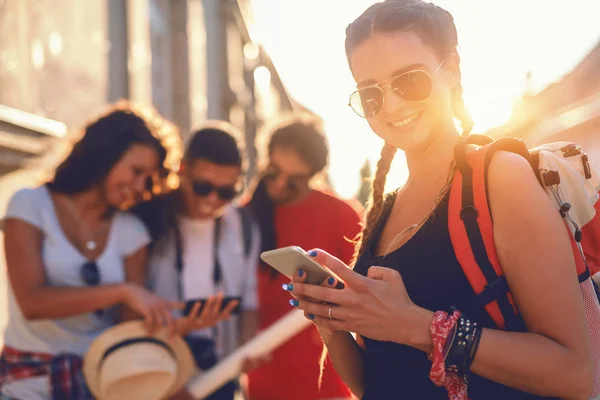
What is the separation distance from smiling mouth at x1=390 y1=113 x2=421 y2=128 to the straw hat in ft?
4.98

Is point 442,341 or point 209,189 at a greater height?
point 209,189

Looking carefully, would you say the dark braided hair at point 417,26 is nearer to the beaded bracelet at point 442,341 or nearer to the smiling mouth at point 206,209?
the beaded bracelet at point 442,341

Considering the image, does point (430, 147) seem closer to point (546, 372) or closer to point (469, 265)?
point (469, 265)

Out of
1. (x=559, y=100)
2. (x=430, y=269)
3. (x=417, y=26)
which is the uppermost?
(x=559, y=100)

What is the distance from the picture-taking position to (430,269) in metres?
1.33

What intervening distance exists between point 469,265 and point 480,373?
0.21m

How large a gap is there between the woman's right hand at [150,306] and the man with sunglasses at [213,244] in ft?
1.57

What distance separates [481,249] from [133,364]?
1677 millimetres

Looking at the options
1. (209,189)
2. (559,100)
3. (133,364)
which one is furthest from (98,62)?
(559,100)

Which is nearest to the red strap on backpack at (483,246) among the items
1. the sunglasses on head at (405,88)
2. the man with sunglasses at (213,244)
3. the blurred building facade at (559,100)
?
the sunglasses on head at (405,88)

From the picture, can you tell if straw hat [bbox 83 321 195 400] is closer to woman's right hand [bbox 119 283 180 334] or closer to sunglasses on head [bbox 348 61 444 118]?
woman's right hand [bbox 119 283 180 334]

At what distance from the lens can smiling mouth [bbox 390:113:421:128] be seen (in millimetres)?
1486

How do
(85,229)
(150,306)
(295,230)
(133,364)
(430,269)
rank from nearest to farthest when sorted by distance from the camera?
(430,269)
(133,364)
(150,306)
(85,229)
(295,230)

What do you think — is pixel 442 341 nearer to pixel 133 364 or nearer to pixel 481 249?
pixel 481 249
